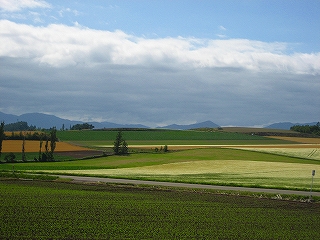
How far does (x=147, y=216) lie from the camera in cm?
2470

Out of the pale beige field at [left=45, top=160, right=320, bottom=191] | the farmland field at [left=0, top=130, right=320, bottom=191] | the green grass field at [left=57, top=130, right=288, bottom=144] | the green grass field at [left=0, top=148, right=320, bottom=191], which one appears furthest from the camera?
the green grass field at [left=57, top=130, right=288, bottom=144]

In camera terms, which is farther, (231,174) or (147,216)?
(231,174)

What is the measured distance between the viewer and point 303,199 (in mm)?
33156

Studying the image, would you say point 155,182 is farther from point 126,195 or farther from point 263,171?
point 263,171

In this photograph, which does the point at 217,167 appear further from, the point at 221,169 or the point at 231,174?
the point at 231,174

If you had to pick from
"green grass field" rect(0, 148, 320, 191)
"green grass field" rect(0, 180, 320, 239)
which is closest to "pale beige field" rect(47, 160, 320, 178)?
"green grass field" rect(0, 148, 320, 191)

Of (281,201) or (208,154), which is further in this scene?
(208,154)

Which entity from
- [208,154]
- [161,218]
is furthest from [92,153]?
[161,218]

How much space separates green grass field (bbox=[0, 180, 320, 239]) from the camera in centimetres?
2059

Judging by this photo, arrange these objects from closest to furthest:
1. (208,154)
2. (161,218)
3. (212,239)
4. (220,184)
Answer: (212,239), (161,218), (220,184), (208,154)

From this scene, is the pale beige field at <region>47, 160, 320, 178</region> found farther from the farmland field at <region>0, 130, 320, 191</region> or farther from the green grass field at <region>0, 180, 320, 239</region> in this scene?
the green grass field at <region>0, 180, 320, 239</region>

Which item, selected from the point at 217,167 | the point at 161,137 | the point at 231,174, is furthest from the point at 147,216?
the point at 161,137

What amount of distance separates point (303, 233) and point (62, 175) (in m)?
35.0

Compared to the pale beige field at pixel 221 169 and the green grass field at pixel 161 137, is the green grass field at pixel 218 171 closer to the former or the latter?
the pale beige field at pixel 221 169
